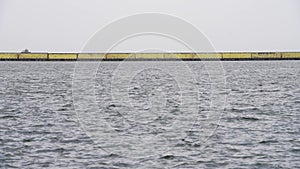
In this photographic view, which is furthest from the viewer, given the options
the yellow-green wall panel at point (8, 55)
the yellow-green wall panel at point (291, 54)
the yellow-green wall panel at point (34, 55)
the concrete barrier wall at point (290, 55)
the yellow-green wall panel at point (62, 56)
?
the yellow-green wall panel at point (8, 55)

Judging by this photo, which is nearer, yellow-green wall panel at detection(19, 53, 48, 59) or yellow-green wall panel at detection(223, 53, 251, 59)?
yellow-green wall panel at detection(223, 53, 251, 59)

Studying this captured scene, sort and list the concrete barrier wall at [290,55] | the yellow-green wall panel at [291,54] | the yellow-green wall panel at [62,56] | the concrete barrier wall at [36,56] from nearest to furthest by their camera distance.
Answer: the concrete barrier wall at [290,55] → the yellow-green wall panel at [291,54] → the yellow-green wall panel at [62,56] → the concrete barrier wall at [36,56]

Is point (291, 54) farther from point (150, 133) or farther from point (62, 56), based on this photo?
point (150, 133)

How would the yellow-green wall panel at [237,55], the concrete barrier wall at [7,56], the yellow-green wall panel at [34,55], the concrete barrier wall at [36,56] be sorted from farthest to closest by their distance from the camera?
the concrete barrier wall at [7,56]
the concrete barrier wall at [36,56]
the yellow-green wall panel at [34,55]
the yellow-green wall panel at [237,55]

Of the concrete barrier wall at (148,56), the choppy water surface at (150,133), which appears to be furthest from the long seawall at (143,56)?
the choppy water surface at (150,133)

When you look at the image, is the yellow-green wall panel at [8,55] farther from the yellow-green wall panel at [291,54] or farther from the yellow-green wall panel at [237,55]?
the yellow-green wall panel at [291,54]

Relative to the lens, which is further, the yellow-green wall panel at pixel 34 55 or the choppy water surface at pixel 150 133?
the yellow-green wall panel at pixel 34 55

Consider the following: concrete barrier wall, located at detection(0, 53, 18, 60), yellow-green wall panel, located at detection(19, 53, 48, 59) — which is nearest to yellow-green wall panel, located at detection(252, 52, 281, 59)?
yellow-green wall panel, located at detection(19, 53, 48, 59)

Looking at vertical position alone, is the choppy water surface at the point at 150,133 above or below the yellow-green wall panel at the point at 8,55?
below

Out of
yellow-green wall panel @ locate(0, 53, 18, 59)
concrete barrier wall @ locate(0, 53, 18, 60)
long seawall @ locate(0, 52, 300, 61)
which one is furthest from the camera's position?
concrete barrier wall @ locate(0, 53, 18, 60)

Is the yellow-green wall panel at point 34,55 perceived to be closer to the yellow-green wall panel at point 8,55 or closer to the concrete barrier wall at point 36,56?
the concrete barrier wall at point 36,56

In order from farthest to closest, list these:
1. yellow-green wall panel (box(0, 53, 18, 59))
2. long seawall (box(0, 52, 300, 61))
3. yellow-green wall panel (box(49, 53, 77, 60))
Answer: yellow-green wall panel (box(0, 53, 18, 59)), yellow-green wall panel (box(49, 53, 77, 60)), long seawall (box(0, 52, 300, 61))

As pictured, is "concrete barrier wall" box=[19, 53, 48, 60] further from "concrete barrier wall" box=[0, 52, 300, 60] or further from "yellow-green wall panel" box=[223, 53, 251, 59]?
"yellow-green wall panel" box=[223, 53, 251, 59]

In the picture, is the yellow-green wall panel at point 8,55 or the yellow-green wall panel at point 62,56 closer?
the yellow-green wall panel at point 62,56
